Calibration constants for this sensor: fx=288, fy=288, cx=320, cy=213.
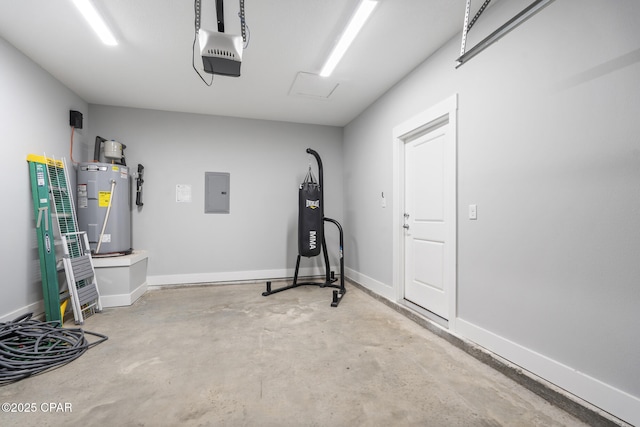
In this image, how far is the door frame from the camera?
8.57ft

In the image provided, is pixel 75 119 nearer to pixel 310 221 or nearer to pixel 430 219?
pixel 310 221

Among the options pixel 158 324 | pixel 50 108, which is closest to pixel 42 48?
pixel 50 108

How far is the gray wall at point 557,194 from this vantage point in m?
1.50

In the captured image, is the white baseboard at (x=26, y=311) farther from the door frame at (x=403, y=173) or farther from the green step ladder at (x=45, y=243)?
the door frame at (x=403, y=173)

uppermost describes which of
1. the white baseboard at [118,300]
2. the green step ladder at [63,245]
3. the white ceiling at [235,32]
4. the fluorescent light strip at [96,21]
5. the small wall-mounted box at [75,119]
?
the white ceiling at [235,32]

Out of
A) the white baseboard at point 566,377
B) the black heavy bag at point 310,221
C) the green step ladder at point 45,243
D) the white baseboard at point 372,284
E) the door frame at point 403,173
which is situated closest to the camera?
the white baseboard at point 566,377

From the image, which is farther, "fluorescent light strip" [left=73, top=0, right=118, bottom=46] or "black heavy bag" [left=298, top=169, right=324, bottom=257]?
"black heavy bag" [left=298, top=169, right=324, bottom=257]

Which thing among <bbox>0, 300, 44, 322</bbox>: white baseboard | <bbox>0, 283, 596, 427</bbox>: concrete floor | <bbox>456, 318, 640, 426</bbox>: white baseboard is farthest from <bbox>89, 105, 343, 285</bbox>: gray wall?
<bbox>456, 318, 640, 426</bbox>: white baseboard

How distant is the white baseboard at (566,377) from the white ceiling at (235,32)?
102 inches

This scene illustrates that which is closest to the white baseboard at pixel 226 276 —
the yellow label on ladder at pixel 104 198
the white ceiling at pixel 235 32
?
the yellow label on ladder at pixel 104 198

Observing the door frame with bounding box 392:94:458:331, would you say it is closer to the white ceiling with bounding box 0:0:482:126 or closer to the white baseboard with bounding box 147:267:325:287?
the white ceiling with bounding box 0:0:482:126

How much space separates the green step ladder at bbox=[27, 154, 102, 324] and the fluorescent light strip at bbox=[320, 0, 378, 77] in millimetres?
3223

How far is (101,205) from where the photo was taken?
3.78m

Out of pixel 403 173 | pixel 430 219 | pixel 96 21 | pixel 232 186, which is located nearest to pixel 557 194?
pixel 430 219
